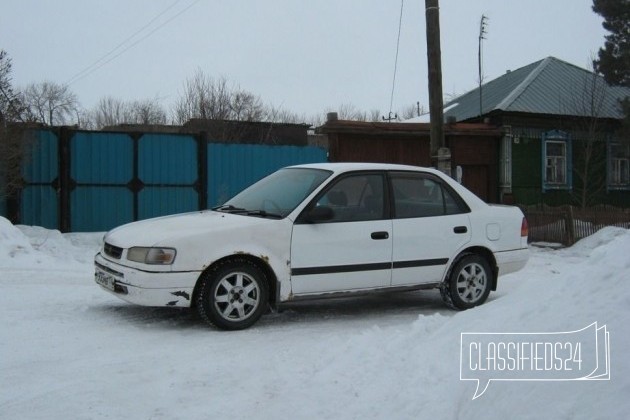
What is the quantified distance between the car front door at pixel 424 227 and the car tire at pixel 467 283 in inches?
6.3

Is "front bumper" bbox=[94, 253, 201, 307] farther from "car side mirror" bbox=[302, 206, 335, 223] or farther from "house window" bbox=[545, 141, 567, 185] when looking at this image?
"house window" bbox=[545, 141, 567, 185]

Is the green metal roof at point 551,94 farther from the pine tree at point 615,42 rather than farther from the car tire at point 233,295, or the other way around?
the car tire at point 233,295

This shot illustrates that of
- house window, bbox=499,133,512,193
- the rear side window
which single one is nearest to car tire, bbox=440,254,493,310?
the rear side window

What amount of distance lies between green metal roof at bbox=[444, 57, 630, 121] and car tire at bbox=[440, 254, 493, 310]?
39.7ft

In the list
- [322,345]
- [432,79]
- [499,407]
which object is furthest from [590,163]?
[499,407]

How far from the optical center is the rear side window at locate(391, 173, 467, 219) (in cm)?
677

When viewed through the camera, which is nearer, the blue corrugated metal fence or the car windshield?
the car windshield

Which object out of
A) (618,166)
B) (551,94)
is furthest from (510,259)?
(618,166)

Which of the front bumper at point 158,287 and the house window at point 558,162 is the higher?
the house window at point 558,162

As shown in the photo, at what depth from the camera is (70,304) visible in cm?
664

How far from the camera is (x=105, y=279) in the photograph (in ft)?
19.9

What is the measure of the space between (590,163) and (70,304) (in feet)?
57.1

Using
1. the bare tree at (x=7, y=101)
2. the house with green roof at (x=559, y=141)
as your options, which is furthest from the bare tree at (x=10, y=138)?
the house with green roof at (x=559, y=141)

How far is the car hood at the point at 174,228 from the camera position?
5.68 m
